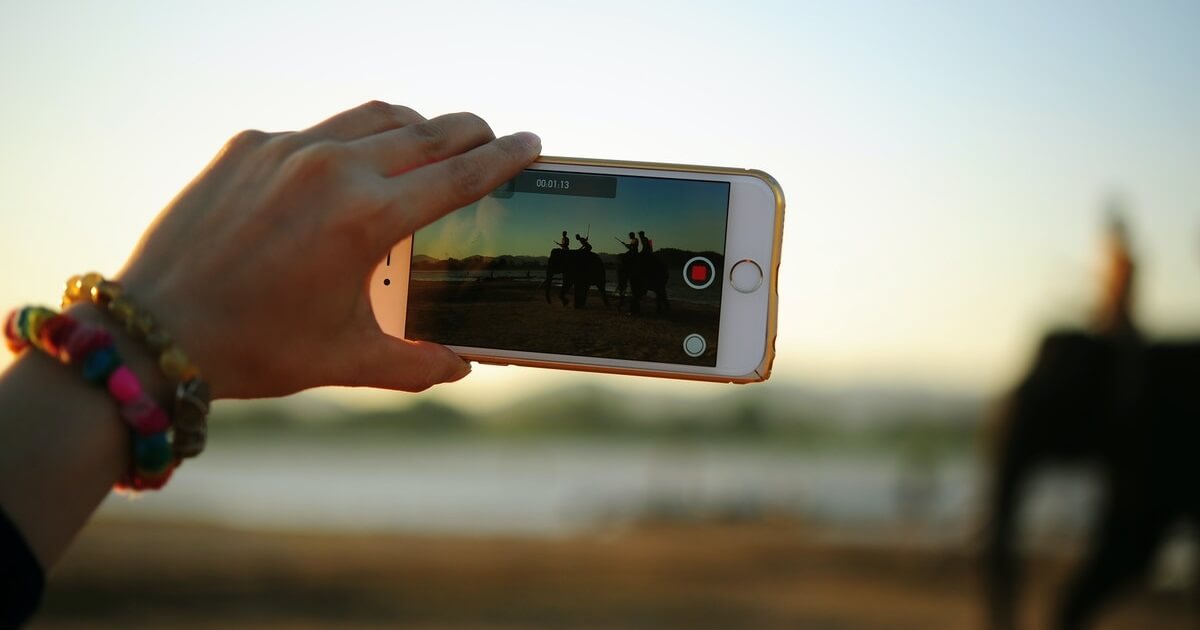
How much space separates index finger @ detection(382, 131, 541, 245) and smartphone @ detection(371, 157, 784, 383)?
249 millimetres

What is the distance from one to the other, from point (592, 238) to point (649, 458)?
22375mm

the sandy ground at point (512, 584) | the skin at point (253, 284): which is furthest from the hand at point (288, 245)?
the sandy ground at point (512, 584)

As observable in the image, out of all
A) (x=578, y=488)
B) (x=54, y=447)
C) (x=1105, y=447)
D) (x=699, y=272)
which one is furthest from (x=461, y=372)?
(x=578, y=488)

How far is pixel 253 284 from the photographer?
0.95 metres

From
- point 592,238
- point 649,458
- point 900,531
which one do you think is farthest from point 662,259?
point 649,458

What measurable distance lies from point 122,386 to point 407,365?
47 centimetres

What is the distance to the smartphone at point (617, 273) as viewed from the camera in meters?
1.57

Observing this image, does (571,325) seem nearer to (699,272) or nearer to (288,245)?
(699,272)

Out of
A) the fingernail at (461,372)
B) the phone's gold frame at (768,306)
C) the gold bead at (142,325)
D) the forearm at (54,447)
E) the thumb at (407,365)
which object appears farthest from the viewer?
the phone's gold frame at (768,306)

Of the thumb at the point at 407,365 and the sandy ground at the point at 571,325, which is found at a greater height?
the sandy ground at the point at 571,325

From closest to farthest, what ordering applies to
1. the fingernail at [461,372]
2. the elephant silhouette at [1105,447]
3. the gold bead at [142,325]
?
the gold bead at [142,325], the fingernail at [461,372], the elephant silhouette at [1105,447]

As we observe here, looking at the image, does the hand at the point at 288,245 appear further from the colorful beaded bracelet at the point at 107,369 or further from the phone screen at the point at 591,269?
the phone screen at the point at 591,269

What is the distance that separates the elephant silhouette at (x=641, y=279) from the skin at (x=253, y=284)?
1.48 ft

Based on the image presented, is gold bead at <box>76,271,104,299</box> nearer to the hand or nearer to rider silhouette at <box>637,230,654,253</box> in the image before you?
the hand
